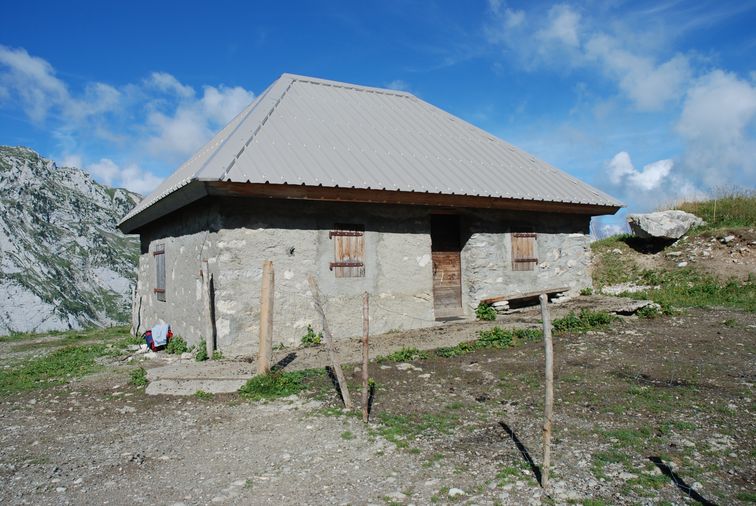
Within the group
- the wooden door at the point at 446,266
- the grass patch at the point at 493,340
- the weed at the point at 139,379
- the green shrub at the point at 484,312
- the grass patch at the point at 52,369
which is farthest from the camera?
the wooden door at the point at 446,266

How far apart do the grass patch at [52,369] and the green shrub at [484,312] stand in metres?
7.08

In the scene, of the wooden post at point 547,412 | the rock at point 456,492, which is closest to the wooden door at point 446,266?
the wooden post at point 547,412

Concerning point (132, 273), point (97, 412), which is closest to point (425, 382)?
point (97, 412)

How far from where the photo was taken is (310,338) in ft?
28.5

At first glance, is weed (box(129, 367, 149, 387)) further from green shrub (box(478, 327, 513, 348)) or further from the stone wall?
green shrub (box(478, 327, 513, 348))

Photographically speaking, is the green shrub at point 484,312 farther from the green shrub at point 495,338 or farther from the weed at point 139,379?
the weed at point 139,379

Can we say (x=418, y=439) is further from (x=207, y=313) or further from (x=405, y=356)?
(x=207, y=313)

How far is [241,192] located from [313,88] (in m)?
5.22

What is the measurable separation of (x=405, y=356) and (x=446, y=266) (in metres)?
3.84

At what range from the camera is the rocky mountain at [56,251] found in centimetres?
1955


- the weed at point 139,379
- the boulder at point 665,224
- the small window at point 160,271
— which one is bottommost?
the weed at point 139,379

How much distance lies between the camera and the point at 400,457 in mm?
4211

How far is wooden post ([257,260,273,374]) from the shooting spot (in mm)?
6379

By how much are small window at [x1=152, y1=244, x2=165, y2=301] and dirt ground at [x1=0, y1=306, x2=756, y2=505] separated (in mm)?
4038
